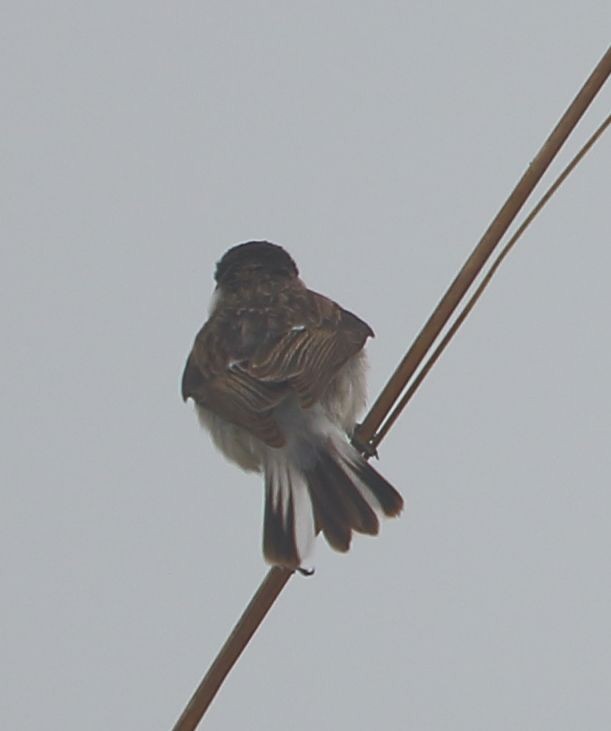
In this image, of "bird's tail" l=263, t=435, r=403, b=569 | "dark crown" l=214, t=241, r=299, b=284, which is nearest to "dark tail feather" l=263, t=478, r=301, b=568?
"bird's tail" l=263, t=435, r=403, b=569

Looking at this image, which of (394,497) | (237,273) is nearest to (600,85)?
(394,497)

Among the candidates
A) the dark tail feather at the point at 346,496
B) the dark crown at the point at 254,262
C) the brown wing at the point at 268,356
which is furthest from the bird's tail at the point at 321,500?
the dark crown at the point at 254,262

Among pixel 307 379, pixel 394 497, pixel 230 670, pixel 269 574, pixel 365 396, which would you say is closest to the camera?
pixel 230 670

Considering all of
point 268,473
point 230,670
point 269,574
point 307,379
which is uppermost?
point 307,379

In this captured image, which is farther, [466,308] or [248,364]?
[248,364]

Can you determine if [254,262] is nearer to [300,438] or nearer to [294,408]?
[294,408]

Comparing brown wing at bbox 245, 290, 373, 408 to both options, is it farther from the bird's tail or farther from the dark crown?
the dark crown

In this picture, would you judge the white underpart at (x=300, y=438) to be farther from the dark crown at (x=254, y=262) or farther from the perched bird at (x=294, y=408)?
the dark crown at (x=254, y=262)

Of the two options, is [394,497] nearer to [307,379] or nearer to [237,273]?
[307,379]
